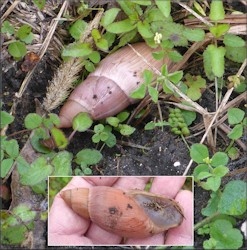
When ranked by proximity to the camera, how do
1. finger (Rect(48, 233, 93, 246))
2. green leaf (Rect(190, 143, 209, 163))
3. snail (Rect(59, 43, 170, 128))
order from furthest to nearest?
snail (Rect(59, 43, 170, 128)), green leaf (Rect(190, 143, 209, 163)), finger (Rect(48, 233, 93, 246))

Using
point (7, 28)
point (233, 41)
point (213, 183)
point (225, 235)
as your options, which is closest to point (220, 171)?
point (213, 183)

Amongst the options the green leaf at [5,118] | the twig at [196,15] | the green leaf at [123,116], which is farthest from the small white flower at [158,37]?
the green leaf at [5,118]

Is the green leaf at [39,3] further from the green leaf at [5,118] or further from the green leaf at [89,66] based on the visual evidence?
the green leaf at [5,118]

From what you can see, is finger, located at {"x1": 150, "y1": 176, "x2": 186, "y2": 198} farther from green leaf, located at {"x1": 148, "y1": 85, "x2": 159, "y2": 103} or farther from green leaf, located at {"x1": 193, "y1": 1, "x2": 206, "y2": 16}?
→ green leaf, located at {"x1": 193, "y1": 1, "x2": 206, "y2": 16}

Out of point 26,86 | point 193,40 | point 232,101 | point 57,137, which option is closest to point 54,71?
point 26,86

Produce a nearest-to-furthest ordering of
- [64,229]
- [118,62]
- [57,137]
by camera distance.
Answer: [64,229], [57,137], [118,62]

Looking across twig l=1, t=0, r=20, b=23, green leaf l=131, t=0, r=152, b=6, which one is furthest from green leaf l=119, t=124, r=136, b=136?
twig l=1, t=0, r=20, b=23

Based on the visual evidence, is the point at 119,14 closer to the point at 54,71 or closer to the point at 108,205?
the point at 54,71

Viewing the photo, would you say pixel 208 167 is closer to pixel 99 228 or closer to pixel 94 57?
pixel 99 228
